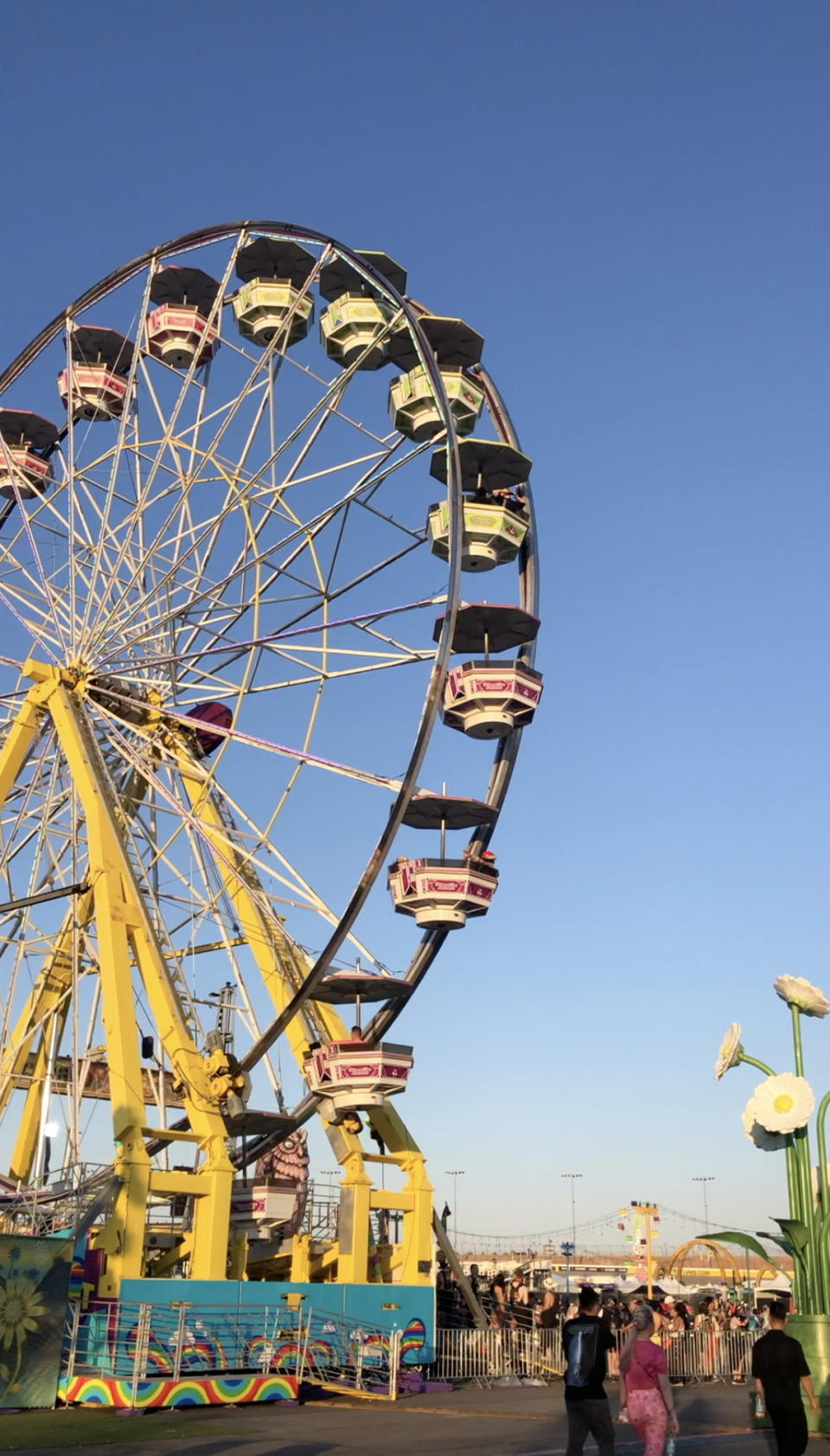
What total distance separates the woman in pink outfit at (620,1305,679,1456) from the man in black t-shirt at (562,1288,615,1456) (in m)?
0.26

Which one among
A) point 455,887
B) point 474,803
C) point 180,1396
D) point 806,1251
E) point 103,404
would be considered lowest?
point 180,1396

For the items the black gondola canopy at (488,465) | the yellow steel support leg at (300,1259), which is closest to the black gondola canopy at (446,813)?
the black gondola canopy at (488,465)

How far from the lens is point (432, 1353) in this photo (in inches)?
939

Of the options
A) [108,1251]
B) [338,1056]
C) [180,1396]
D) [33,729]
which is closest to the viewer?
[180,1396]

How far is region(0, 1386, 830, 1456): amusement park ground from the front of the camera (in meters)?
12.6

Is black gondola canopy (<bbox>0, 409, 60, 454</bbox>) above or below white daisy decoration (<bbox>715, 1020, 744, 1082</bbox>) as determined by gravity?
above

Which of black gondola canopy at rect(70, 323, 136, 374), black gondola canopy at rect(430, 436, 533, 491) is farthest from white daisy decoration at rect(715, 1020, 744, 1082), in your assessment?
black gondola canopy at rect(70, 323, 136, 374)

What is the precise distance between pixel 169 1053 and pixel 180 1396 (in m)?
7.24

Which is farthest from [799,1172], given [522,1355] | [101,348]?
[101,348]

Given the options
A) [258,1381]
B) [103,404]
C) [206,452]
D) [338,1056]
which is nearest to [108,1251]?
[258,1381]

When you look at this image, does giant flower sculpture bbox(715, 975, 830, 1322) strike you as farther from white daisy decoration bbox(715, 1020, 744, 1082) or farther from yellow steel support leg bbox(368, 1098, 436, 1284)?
yellow steel support leg bbox(368, 1098, 436, 1284)

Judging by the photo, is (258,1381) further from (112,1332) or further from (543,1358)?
(543,1358)

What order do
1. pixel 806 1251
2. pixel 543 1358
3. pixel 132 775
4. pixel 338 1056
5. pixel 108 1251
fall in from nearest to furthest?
pixel 806 1251 < pixel 108 1251 < pixel 543 1358 < pixel 338 1056 < pixel 132 775

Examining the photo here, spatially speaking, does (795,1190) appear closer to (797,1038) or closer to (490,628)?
(797,1038)
